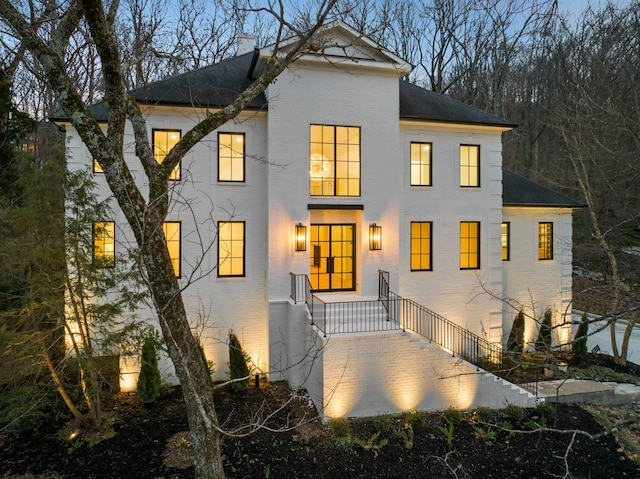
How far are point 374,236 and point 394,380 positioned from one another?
13.5 feet

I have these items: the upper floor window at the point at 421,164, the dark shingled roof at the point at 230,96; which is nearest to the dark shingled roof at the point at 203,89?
the dark shingled roof at the point at 230,96

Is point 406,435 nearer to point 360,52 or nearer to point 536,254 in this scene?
point 536,254

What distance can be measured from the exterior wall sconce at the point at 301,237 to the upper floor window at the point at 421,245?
12.1 ft

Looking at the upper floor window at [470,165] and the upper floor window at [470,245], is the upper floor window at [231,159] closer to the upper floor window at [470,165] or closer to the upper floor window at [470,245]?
the upper floor window at [470,165]

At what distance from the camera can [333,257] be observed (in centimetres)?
1223

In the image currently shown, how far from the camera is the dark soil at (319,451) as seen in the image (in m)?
7.64

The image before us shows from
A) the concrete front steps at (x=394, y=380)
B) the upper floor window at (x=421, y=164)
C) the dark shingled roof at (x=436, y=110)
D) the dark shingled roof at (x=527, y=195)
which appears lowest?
the concrete front steps at (x=394, y=380)

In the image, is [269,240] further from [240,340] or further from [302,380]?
[302,380]

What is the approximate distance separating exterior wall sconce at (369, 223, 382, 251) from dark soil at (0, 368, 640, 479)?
185 inches

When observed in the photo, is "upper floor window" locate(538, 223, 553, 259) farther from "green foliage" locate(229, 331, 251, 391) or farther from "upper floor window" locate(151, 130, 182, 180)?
"upper floor window" locate(151, 130, 182, 180)

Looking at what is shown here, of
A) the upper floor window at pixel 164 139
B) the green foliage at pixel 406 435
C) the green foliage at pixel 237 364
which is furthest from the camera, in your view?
the upper floor window at pixel 164 139

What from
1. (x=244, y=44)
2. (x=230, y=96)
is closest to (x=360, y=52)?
(x=230, y=96)

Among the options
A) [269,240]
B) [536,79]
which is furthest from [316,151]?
[536,79]

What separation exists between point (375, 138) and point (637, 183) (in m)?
9.73
